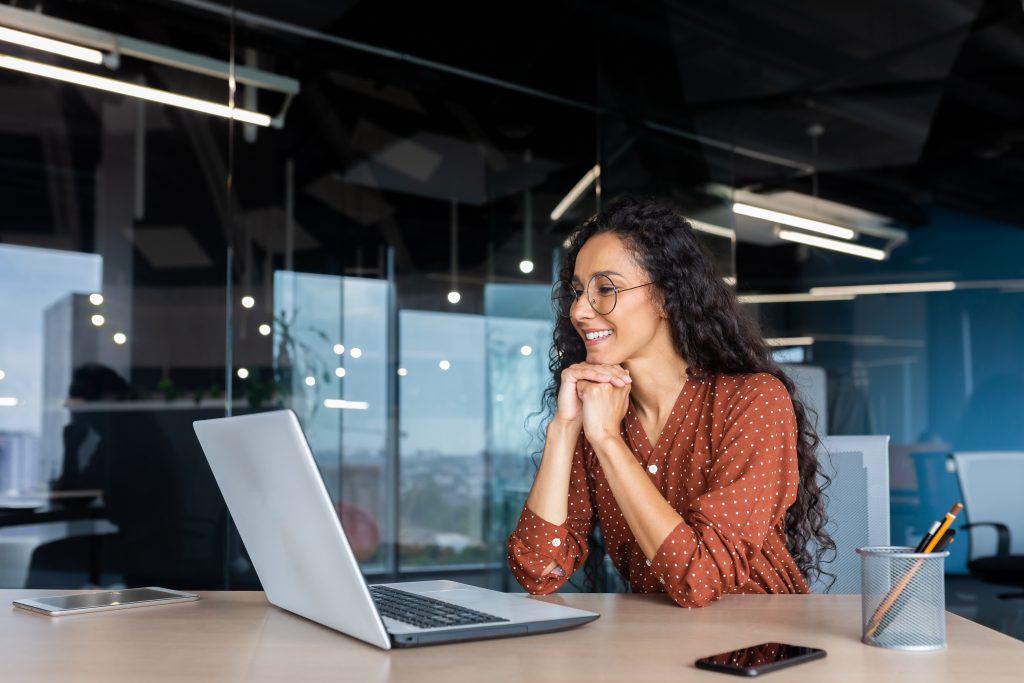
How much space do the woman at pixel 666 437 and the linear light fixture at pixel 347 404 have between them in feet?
7.72

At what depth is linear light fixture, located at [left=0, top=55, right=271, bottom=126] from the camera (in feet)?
12.6

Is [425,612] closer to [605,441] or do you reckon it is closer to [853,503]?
[605,441]

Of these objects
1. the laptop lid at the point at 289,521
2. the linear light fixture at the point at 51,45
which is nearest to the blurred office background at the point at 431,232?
the linear light fixture at the point at 51,45

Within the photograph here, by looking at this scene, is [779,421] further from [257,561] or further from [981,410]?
[981,410]

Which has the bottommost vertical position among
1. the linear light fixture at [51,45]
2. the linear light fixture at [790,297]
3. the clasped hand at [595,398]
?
the clasped hand at [595,398]

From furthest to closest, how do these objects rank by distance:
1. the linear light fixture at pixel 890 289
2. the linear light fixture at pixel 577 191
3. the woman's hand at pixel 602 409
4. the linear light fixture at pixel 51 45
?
the linear light fixture at pixel 890 289 → the linear light fixture at pixel 577 191 → the linear light fixture at pixel 51 45 → the woman's hand at pixel 602 409

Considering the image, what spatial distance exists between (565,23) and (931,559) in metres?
4.10

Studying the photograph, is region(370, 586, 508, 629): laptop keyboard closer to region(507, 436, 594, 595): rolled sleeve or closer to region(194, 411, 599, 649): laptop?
region(194, 411, 599, 649): laptop

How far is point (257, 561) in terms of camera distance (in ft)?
4.52

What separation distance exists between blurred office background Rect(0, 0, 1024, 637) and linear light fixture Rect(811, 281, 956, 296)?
15mm

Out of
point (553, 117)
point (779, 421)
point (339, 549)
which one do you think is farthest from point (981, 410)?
point (339, 549)

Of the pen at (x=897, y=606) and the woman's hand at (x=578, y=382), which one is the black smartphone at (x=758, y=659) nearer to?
the pen at (x=897, y=606)

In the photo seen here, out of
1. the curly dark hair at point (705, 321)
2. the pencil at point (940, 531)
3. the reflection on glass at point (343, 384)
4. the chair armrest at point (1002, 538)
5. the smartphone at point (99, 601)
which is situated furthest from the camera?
the chair armrest at point (1002, 538)

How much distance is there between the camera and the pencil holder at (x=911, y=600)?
1.10m
